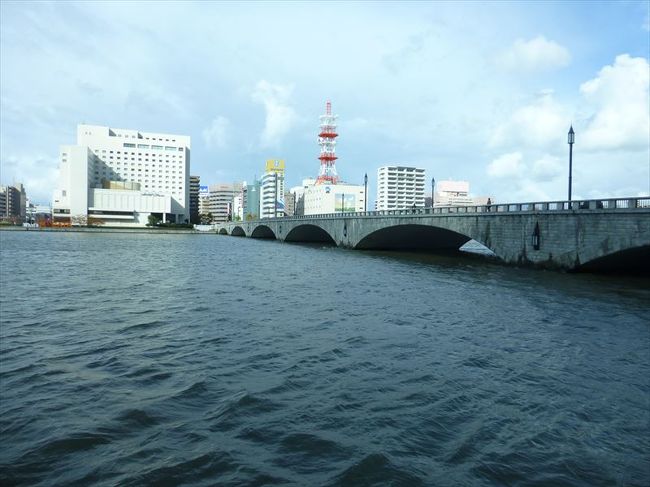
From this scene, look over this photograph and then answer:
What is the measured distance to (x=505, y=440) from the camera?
8086 mm

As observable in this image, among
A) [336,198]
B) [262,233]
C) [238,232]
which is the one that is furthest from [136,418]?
[336,198]

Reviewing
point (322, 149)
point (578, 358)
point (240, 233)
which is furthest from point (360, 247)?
point (322, 149)

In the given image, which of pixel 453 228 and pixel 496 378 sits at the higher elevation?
pixel 453 228

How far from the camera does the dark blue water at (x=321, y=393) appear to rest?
7145mm

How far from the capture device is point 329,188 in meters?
170

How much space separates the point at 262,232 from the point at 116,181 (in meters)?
83.5

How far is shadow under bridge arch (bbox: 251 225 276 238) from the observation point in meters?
129

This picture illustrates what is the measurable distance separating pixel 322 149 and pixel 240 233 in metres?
46.9

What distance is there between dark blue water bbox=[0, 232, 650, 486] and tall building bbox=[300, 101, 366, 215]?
487 ft

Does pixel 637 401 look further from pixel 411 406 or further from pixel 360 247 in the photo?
pixel 360 247

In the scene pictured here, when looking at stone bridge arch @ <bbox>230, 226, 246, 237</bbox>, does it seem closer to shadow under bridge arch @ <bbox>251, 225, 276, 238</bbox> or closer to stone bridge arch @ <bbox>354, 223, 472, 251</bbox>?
shadow under bridge arch @ <bbox>251, 225, 276, 238</bbox>

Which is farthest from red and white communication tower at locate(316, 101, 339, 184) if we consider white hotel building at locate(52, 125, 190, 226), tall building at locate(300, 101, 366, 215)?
white hotel building at locate(52, 125, 190, 226)

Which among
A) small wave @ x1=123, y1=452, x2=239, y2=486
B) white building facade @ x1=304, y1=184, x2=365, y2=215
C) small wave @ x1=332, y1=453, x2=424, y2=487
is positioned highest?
white building facade @ x1=304, y1=184, x2=365, y2=215

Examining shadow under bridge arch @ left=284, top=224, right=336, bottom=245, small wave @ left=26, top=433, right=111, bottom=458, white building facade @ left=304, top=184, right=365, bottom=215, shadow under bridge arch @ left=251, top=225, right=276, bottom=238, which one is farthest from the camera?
white building facade @ left=304, top=184, right=365, bottom=215
